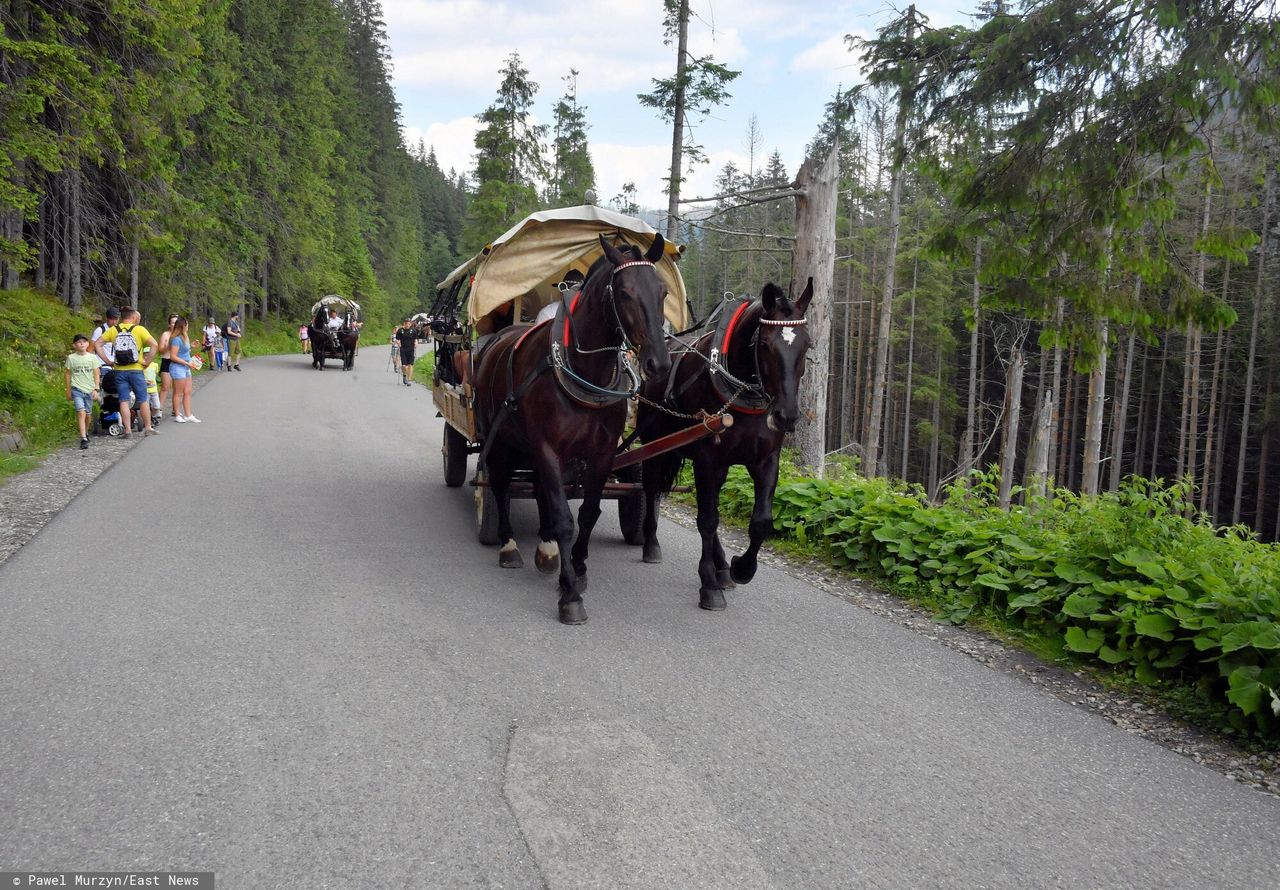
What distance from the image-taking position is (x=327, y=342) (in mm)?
→ 28422

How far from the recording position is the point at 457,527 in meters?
7.40

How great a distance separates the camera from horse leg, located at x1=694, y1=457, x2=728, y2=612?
5426 millimetres

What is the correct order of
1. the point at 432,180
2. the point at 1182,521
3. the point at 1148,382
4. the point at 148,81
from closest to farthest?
the point at 1182,521 → the point at 148,81 → the point at 1148,382 → the point at 432,180

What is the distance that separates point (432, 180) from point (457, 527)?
101507 mm

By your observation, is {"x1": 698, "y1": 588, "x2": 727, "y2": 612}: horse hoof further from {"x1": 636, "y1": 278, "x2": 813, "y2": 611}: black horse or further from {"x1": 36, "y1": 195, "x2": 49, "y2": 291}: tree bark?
{"x1": 36, "y1": 195, "x2": 49, "y2": 291}: tree bark

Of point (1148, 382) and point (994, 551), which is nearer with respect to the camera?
point (994, 551)

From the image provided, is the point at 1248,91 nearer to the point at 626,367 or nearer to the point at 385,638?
the point at 626,367

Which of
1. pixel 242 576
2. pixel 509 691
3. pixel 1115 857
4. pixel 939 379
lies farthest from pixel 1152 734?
pixel 939 379

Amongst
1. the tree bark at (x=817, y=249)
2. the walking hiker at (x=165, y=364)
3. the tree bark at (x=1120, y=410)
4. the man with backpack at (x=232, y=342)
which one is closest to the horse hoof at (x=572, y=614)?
the tree bark at (x=817, y=249)

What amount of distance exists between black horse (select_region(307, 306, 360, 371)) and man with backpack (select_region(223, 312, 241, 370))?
2.47m

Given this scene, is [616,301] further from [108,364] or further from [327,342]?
[327,342]

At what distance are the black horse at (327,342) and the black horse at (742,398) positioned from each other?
25324 millimetres

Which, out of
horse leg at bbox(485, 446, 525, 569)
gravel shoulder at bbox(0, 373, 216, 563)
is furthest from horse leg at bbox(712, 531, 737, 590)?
gravel shoulder at bbox(0, 373, 216, 563)

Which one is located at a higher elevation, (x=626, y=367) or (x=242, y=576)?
(x=626, y=367)
